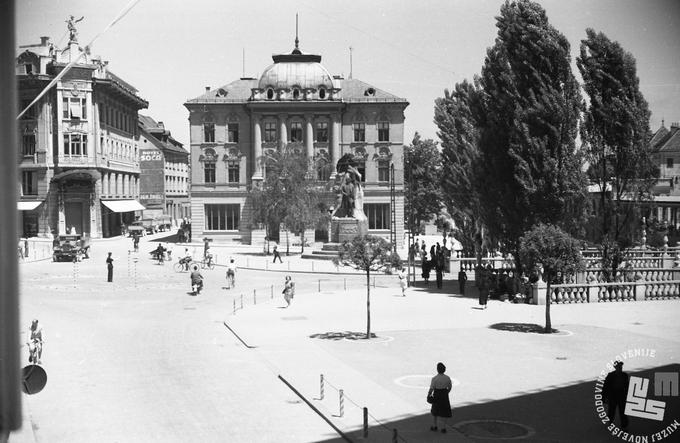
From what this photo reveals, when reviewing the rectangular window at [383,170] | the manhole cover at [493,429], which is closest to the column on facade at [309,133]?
the rectangular window at [383,170]

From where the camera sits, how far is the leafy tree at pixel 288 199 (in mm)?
61625

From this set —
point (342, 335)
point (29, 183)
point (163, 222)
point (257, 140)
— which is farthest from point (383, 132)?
point (342, 335)

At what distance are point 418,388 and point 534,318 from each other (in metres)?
12.5

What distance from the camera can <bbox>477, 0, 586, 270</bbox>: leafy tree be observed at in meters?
34.6

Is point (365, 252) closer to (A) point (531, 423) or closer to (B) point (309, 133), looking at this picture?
(A) point (531, 423)

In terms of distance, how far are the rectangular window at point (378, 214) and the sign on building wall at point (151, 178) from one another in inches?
1314

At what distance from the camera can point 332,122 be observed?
78.1 metres

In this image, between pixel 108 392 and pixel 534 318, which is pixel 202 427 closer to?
pixel 108 392

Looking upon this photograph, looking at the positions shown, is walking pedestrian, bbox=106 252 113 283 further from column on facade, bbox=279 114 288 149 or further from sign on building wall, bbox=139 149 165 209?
sign on building wall, bbox=139 149 165 209

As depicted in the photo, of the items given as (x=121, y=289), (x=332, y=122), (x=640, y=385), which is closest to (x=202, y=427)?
(x=640, y=385)

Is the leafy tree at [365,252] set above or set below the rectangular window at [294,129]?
below

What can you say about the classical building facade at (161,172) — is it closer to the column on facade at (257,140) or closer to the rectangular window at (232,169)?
the rectangular window at (232,169)

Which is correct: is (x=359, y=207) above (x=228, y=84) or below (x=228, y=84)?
below

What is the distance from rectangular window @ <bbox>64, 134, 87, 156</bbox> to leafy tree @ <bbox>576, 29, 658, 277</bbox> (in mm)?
54738
